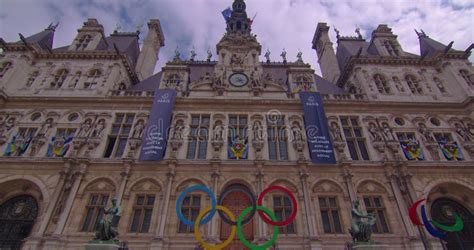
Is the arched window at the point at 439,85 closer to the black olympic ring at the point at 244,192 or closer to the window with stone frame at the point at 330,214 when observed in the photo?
the window with stone frame at the point at 330,214

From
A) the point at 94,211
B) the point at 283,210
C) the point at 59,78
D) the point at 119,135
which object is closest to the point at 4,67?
the point at 59,78

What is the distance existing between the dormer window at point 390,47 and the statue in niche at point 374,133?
10.3 m

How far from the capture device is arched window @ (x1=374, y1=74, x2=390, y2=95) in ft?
67.0

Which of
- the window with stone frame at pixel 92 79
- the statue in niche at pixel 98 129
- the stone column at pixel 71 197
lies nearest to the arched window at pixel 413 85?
the statue in niche at pixel 98 129

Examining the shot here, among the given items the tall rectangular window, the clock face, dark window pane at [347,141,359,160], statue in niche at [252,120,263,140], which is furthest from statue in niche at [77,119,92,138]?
the tall rectangular window

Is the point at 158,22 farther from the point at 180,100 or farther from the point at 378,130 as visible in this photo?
the point at 378,130

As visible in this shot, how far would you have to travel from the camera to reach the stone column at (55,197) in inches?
511

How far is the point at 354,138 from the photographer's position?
56.6 feet

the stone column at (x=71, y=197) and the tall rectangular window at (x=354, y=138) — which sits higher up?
the tall rectangular window at (x=354, y=138)

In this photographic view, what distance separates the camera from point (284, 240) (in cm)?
1309

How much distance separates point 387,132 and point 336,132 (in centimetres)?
364

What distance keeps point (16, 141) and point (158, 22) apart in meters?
21.4

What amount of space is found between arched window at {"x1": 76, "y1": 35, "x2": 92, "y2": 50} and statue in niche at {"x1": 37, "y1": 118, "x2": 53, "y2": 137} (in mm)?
9050

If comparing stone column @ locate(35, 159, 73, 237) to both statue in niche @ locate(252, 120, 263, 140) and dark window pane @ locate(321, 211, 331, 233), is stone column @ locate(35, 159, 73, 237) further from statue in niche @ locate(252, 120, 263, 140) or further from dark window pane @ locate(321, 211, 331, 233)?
dark window pane @ locate(321, 211, 331, 233)
